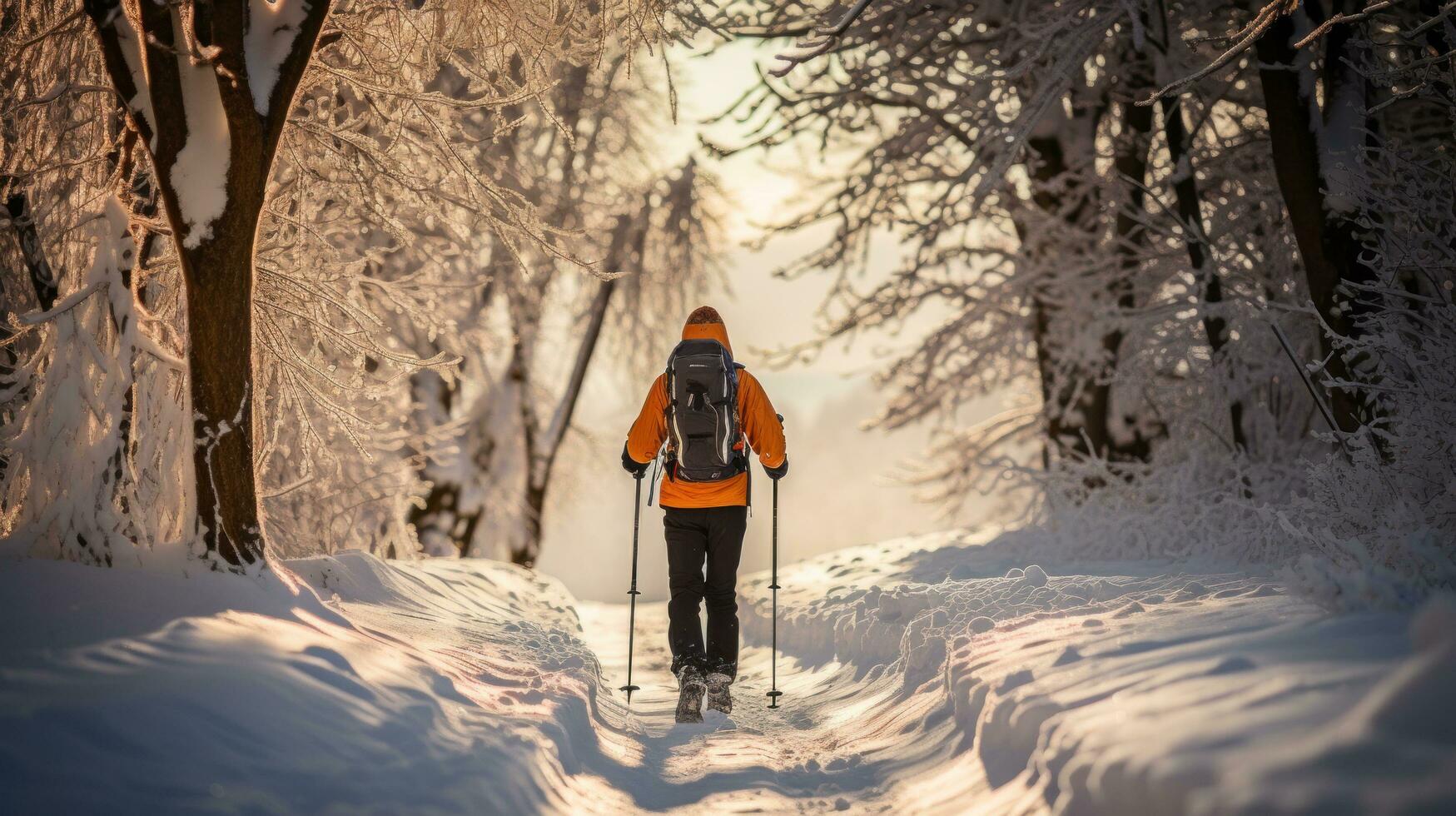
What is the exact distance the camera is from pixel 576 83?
15.9 meters

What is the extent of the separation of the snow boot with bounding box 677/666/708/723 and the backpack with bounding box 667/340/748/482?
121 cm

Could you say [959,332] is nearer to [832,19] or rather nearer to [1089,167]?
[1089,167]

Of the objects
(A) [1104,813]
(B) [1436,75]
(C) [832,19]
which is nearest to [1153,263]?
(C) [832,19]

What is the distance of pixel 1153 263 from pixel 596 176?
9169 mm

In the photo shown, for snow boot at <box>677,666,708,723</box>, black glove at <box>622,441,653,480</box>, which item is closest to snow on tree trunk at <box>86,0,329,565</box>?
black glove at <box>622,441,653,480</box>

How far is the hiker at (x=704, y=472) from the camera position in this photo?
6020 mm

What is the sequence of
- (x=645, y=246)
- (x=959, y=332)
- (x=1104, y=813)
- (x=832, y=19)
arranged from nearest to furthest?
(x=1104, y=813)
(x=832, y=19)
(x=959, y=332)
(x=645, y=246)

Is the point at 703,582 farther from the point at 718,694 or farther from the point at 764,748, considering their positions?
the point at 764,748

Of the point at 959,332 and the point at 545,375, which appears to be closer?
the point at 959,332

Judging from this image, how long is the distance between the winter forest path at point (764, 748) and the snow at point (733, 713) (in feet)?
0.08

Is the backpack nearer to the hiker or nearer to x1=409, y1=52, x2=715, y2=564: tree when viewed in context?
the hiker

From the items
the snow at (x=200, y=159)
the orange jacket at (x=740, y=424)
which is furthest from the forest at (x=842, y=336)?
the orange jacket at (x=740, y=424)

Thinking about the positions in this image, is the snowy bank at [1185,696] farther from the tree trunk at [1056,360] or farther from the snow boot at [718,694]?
the tree trunk at [1056,360]

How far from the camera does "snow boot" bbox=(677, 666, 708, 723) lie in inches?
234
